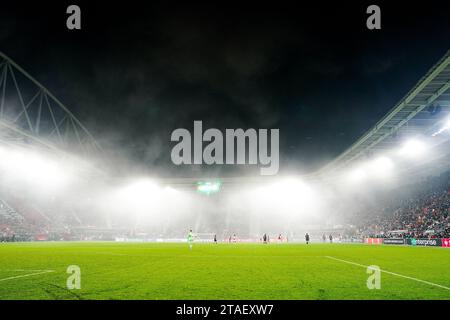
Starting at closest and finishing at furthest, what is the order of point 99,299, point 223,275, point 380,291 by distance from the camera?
point 99,299, point 380,291, point 223,275

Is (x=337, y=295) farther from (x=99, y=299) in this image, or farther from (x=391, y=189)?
(x=391, y=189)

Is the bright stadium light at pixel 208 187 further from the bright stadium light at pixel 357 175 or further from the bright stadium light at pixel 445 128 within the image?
the bright stadium light at pixel 445 128

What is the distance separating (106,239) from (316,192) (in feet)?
139

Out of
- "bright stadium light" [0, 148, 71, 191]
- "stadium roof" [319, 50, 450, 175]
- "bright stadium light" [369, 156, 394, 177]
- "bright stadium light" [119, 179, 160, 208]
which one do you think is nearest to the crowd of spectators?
"bright stadium light" [369, 156, 394, 177]

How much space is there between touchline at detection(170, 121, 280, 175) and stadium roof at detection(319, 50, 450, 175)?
11.3 meters

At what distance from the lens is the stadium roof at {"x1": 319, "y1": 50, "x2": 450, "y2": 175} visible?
928 inches

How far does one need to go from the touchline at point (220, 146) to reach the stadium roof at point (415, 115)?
1133 centimetres

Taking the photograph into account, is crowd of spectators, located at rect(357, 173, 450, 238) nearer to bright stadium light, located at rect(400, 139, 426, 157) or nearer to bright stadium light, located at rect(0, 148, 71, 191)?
bright stadium light, located at rect(400, 139, 426, 157)

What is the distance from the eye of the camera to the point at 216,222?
7906 centimetres

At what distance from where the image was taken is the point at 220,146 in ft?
125

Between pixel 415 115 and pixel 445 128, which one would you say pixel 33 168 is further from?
pixel 445 128

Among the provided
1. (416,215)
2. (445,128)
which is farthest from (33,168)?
A: (416,215)
